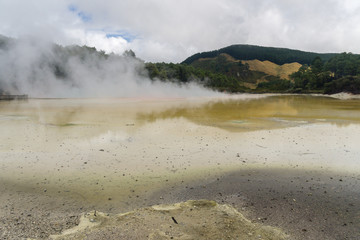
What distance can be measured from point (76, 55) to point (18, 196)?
52.1 metres

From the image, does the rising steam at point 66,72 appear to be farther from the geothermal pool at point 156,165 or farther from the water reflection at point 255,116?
the geothermal pool at point 156,165

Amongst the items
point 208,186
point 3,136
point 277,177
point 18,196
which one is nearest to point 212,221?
point 208,186

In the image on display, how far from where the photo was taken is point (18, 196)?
5.19 meters

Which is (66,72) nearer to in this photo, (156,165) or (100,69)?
(100,69)

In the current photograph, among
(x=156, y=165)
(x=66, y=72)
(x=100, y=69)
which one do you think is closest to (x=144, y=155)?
(x=156, y=165)

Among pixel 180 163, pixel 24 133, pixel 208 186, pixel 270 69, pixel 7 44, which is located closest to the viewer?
pixel 208 186

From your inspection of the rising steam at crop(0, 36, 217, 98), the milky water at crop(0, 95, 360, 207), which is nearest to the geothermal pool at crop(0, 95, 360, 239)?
the milky water at crop(0, 95, 360, 207)

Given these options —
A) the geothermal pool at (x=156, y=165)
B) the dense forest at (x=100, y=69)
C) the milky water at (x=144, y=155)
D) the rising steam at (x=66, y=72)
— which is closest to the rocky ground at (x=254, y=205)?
the geothermal pool at (x=156, y=165)

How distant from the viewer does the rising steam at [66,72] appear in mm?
41531

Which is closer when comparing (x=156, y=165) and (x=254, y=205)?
(x=254, y=205)

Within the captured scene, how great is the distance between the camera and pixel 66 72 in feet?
161

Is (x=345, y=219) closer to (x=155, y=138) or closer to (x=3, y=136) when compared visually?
(x=155, y=138)

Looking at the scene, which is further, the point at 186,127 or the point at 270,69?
the point at 270,69

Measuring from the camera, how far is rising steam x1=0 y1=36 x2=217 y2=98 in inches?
1635
